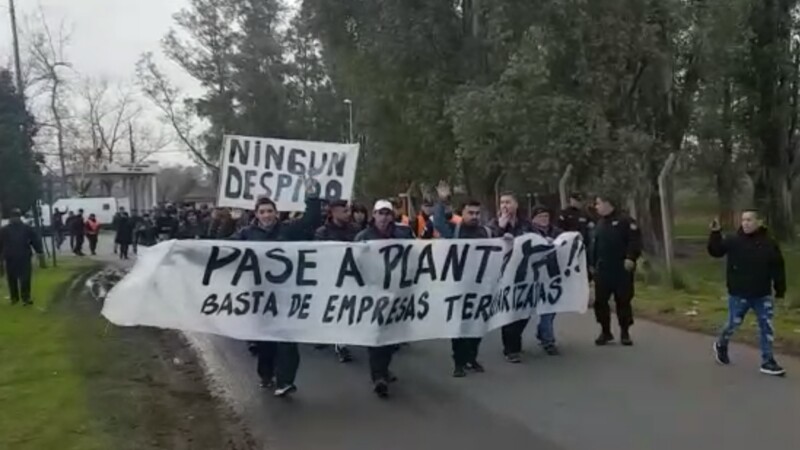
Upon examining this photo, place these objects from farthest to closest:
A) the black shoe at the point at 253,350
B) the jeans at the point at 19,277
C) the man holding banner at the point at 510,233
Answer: the jeans at the point at 19,277
the black shoe at the point at 253,350
the man holding banner at the point at 510,233

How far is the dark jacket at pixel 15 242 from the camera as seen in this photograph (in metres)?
20.2

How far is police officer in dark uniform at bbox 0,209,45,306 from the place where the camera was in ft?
66.3

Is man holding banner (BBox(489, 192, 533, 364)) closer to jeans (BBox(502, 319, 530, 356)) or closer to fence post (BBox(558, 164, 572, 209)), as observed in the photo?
jeans (BBox(502, 319, 530, 356))

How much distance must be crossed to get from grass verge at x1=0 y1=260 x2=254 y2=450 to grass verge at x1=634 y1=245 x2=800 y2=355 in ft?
21.4

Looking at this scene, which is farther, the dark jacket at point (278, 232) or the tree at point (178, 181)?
the tree at point (178, 181)

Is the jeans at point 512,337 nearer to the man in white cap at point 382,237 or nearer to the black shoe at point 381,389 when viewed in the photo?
the man in white cap at point 382,237

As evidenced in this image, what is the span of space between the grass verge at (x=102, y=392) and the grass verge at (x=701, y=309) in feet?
21.4

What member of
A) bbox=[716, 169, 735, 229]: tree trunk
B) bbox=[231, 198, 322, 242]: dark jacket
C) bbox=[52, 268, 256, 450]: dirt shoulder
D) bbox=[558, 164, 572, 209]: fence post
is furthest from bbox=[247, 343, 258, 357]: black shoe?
bbox=[716, 169, 735, 229]: tree trunk

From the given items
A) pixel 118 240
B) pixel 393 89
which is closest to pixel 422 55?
pixel 393 89

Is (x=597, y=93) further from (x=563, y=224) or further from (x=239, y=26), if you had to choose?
(x=239, y=26)

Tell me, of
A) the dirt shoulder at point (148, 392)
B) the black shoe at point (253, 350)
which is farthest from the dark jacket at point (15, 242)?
the black shoe at point (253, 350)

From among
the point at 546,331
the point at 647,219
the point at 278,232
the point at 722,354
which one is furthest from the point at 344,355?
the point at 647,219

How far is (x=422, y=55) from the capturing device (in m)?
33.7

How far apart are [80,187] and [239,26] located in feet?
99.5
